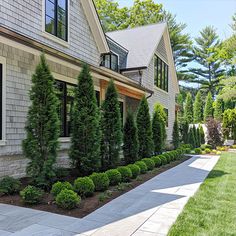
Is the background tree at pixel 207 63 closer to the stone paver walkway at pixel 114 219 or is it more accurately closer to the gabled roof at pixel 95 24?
the gabled roof at pixel 95 24

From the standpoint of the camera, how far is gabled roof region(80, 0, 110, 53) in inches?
420

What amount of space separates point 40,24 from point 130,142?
5.11 meters

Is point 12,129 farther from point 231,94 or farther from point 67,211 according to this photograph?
point 231,94

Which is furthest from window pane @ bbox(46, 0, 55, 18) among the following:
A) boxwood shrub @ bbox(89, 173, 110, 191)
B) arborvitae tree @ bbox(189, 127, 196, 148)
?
arborvitae tree @ bbox(189, 127, 196, 148)

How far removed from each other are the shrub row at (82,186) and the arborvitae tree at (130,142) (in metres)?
0.65

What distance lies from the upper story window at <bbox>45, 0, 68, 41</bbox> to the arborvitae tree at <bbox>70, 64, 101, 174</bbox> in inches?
95.1

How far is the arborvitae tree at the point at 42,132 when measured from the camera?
19.7ft

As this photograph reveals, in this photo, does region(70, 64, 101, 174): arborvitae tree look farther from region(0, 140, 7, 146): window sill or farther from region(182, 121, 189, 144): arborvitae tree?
region(182, 121, 189, 144): arborvitae tree

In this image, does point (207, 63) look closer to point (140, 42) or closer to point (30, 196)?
point (140, 42)

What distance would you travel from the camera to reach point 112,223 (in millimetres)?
4230

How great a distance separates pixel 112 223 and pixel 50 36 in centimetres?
659

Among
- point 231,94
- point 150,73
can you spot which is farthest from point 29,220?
point 231,94

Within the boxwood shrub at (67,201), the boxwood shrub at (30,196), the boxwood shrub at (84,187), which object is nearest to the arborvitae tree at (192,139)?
the boxwood shrub at (84,187)

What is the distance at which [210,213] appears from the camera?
4.84 m
